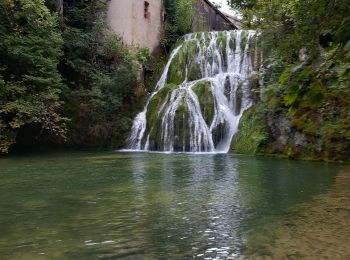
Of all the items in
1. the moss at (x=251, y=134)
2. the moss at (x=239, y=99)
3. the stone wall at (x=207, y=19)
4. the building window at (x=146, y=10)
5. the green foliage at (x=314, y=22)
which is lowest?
the moss at (x=251, y=134)

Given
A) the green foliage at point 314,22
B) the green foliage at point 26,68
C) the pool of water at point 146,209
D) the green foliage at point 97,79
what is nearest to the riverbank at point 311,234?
the pool of water at point 146,209

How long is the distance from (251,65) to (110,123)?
25.3 ft

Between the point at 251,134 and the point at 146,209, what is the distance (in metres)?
11.1

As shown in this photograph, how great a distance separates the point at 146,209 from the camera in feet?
20.1

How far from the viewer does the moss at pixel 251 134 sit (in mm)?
15999

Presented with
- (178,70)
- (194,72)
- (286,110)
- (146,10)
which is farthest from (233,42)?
(286,110)

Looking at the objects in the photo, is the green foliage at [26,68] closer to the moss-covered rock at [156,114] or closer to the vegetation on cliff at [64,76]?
the vegetation on cliff at [64,76]

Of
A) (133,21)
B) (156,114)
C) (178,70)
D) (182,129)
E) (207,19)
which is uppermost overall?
(207,19)

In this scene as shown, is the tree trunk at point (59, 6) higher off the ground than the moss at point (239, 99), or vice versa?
the tree trunk at point (59, 6)

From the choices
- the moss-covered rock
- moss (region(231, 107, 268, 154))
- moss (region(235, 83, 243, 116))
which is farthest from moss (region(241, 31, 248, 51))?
moss (region(231, 107, 268, 154))

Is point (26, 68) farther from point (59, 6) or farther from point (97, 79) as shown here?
point (59, 6)

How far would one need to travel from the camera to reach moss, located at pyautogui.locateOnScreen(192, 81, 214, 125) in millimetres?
18984

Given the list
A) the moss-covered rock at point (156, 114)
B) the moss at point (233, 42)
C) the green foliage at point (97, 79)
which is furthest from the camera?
the moss at point (233, 42)

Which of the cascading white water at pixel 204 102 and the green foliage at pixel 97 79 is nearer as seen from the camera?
the cascading white water at pixel 204 102
